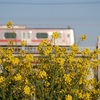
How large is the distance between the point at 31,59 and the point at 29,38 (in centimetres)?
2222

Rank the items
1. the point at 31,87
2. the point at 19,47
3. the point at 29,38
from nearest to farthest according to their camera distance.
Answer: the point at 31,87 → the point at 19,47 → the point at 29,38

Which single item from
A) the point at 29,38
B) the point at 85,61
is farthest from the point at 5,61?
the point at 29,38

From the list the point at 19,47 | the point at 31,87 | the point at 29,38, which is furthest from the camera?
the point at 29,38

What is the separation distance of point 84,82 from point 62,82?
0.95 feet

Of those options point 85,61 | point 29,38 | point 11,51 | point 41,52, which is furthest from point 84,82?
point 29,38

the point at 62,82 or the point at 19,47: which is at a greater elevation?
the point at 19,47

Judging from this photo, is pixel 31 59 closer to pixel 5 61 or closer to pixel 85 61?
pixel 5 61

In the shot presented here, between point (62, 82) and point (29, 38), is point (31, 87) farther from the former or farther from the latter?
point (29, 38)

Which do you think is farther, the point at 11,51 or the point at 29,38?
the point at 29,38

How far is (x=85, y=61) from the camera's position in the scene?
5180 millimetres

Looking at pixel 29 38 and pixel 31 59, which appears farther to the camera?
pixel 29 38

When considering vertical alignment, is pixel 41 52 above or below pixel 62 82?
above

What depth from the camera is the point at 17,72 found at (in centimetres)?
523

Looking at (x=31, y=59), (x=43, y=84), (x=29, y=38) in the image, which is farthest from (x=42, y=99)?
(x=29, y=38)
